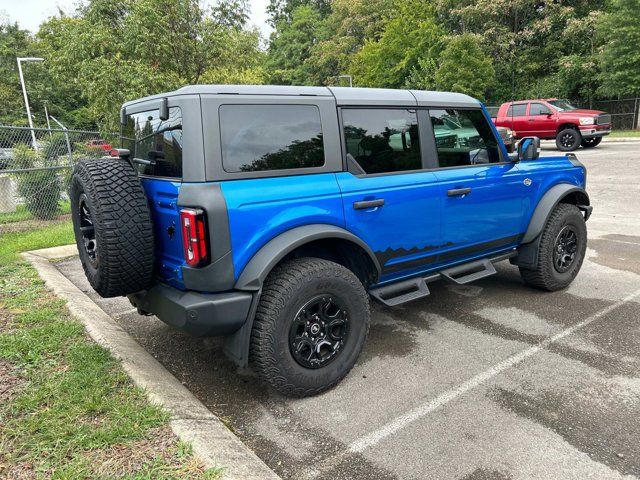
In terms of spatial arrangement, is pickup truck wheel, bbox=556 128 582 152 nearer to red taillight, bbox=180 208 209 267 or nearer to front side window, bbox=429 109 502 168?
front side window, bbox=429 109 502 168

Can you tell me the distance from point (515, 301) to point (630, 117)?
2630cm

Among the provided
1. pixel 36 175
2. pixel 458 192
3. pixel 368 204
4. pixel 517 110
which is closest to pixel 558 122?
pixel 517 110

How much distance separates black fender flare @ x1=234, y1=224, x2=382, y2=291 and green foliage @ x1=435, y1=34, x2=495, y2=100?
2612 centimetres

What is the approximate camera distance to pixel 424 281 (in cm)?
374

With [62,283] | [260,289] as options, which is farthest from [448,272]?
[62,283]

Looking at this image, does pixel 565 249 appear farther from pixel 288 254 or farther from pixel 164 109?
pixel 164 109

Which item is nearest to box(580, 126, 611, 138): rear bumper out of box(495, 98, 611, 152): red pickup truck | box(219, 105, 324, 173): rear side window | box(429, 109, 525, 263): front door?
box(495, 98, 611, 152): red pickup truck

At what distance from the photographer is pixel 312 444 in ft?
8.33

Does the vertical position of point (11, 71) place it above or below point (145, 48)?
above

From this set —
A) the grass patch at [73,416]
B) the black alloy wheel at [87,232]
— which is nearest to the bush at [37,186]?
the grass patch at [73,416]

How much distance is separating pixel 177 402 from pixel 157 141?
1.64m

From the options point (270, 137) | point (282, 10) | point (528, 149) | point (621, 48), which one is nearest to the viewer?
point (270, 137)

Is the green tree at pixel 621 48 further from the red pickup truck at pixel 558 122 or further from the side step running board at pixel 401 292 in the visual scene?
the side step running board at pixel 401 292

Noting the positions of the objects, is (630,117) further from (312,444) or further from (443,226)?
(312,444)
